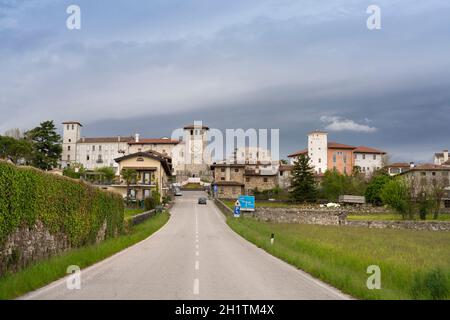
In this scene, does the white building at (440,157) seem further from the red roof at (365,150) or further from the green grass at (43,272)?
the green grass at (43,272)

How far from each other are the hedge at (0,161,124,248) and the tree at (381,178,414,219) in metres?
55.6

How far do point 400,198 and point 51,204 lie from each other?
6554cm

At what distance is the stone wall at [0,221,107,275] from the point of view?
1385 centimetres

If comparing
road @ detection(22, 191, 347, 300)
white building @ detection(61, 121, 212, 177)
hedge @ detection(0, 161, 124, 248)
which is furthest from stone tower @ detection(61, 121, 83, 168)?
road @ detection(22, 191, 347, 300)

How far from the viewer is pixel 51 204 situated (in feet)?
58.9

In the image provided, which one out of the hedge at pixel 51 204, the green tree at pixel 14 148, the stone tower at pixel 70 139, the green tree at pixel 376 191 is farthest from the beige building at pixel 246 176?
the hedge at pixel 51 204

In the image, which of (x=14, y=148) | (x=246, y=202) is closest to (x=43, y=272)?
(x=246, y=202)

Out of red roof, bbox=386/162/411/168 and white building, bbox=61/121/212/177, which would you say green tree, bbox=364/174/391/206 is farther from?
white building, bbox=61/121/212/177

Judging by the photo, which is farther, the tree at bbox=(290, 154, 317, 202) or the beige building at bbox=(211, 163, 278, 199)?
the beige building at bbox=(211, 163, 278, 199)

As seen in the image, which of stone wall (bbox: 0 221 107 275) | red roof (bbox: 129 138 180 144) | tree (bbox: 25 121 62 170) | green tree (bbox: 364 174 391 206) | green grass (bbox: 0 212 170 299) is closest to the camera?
green grass (bbox: 0 212 170 299)

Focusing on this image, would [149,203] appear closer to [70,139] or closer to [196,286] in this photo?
[196,286]
